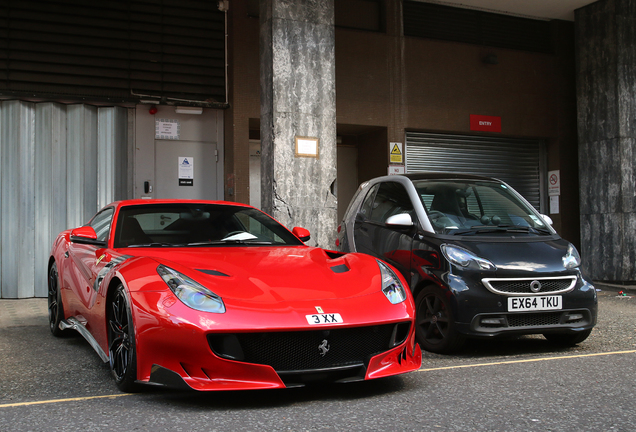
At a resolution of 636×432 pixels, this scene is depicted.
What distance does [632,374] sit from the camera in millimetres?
3996

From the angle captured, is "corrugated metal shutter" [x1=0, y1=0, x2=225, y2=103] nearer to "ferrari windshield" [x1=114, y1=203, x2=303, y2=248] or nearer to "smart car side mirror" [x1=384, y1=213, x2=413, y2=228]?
"ferrari windshield" [x1=114, y1=203, x2=303, y2=248]

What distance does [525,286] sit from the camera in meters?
4.68

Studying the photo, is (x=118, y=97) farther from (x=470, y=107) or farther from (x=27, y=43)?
(x=470, y=107)

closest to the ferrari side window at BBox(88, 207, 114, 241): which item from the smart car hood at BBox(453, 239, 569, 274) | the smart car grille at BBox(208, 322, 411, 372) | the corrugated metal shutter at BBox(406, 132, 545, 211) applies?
the smart car grille at BBox(208, 322, 411, 372)

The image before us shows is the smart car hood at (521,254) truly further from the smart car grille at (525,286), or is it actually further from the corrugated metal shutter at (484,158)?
the corrugated metal shutter at (484,158)

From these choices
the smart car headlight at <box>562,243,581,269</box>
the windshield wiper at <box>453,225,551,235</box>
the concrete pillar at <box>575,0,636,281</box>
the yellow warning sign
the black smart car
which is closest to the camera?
the black smart car

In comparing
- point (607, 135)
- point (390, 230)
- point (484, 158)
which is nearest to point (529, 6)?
point (607, 135)

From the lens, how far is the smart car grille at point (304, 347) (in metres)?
3.10

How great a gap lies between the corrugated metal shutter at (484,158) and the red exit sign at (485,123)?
0.29 metres

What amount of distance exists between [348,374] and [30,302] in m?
6.69

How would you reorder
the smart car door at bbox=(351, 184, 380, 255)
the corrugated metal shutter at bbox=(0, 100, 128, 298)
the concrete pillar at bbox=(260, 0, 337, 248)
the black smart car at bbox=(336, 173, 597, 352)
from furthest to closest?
the corrugated metal shutter at bbox=(0, 100, 128, 298) < the concrete pillar at bbox=(260, 0, 337, 248) < the smart car door at bbox=(351, 184, 380, 255) < the black smart car at bbox=(336, 173, 597, 352)

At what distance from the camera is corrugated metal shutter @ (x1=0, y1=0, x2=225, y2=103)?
8.88 m

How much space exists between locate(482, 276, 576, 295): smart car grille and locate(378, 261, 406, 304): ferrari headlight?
1110 mm

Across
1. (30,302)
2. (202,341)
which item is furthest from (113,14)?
(202,341)
